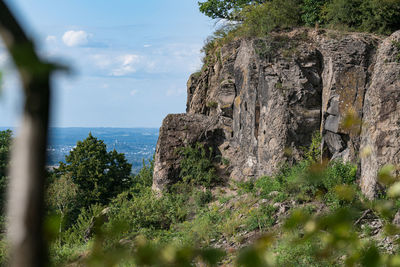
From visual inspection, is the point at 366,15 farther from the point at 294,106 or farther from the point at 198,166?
the point at 198,166

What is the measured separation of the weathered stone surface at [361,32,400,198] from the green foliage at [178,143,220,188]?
5.64 m

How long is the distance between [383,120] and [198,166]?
679 cm

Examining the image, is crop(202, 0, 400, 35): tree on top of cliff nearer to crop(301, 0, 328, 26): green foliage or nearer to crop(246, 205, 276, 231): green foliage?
crop(301, 0, 328, 26): green foliage

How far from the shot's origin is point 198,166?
14.9m

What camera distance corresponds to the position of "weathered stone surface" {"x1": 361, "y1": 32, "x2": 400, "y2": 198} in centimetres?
964

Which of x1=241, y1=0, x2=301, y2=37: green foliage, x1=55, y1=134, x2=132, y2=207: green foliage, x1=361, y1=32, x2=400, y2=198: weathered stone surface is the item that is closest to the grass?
x1=361, y1=32, x2=400, y2=198: weathered stone surface

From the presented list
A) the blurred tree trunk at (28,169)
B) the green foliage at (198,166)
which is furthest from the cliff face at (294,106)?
the blurred tree trunk at (28,169)

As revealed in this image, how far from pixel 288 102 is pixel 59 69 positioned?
1210 cm

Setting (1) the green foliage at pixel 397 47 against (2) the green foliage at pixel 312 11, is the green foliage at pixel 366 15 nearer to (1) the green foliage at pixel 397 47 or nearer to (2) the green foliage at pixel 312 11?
(2) the green foliage at pixel 312 11

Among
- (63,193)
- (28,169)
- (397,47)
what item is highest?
(397,47)

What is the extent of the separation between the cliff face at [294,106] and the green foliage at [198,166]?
13.3 inches

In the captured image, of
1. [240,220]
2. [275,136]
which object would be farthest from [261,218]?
[275,136]

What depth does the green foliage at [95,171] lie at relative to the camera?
20406 millimetres

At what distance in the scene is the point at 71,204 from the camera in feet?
62.2
